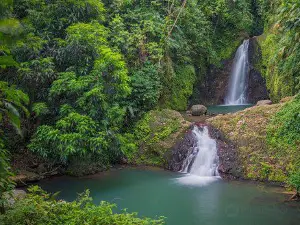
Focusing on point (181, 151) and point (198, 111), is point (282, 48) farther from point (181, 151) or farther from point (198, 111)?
point (198, 111)

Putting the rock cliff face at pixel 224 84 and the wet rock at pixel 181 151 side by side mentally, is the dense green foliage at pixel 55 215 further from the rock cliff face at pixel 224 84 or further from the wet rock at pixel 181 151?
the rock cliff face at pixel 224 84

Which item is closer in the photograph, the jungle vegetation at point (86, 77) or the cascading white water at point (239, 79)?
the jungle vegetation at point (86, 77)

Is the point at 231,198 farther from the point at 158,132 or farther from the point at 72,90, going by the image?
the point at 72,90

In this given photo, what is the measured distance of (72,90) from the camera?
33.8 feet

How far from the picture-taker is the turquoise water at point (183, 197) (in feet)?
26.6

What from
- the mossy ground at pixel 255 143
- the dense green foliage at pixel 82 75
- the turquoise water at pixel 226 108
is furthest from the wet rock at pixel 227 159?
the turquoise water at pixel 226 108

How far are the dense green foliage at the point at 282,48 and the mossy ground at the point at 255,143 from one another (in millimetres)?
1537

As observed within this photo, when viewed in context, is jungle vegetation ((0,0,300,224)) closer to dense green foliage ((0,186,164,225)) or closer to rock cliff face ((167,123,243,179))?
rock cliff face ((167,123,243,179))

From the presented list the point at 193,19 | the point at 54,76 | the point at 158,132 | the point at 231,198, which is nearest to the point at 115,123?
the point at 158,132

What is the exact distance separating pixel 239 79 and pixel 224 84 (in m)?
0.89

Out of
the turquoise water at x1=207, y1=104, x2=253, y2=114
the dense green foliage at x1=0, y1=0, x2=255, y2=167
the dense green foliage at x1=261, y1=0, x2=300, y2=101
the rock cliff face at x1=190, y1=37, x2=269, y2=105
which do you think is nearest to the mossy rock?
the dense green foliage at x1=0, y1=0, x2=255, y2=167

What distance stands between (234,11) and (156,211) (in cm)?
1517

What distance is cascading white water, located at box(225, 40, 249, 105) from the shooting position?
64.5 ft

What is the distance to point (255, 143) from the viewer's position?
35.8ft
